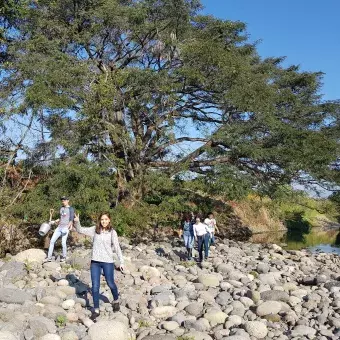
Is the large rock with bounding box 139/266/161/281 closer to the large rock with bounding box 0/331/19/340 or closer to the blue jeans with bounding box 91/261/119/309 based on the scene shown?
the blue jeans with bounding box 91/261/119/309

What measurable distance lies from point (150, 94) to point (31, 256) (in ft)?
23.0

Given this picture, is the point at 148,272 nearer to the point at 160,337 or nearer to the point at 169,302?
the point at 169,302

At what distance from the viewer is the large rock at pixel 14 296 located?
687cm

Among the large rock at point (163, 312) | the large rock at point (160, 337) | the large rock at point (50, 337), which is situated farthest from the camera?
the large rock at point (163, 312)

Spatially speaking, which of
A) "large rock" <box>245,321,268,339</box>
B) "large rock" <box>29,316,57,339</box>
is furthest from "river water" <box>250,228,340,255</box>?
"large rock" <box>29,316,57,339</box>

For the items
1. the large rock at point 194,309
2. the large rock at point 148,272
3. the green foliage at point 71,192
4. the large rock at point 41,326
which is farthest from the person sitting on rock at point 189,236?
the large rock at point 41,326

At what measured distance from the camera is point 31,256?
32.5ft

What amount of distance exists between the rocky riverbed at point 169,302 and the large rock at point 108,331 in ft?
0.04

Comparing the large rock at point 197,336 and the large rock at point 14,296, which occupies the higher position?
the large rock at point 14,296

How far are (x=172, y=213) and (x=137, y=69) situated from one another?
17.3ft

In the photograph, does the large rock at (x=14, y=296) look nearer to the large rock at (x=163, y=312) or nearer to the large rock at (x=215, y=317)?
the large rock at (x=163, y=312)

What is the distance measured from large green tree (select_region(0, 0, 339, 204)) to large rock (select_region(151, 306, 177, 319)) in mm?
7370

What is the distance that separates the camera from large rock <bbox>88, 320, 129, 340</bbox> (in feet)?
19.3

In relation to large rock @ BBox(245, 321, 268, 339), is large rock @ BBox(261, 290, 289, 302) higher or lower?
higher
